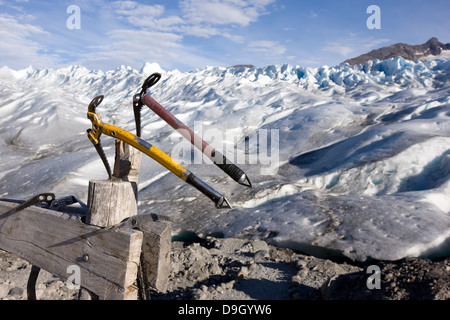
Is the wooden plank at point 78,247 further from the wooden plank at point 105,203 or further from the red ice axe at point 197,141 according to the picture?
the red ice axe at point 197,141

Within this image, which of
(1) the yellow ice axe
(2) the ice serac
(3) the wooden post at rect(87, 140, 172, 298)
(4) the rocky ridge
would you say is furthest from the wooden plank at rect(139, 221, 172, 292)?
(2) the ice serac

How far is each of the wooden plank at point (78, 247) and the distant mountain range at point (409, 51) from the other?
5838cm

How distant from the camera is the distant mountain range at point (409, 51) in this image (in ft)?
160

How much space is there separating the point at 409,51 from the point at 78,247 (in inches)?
2464

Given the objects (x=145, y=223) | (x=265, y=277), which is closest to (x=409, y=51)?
(x=265, y=277)

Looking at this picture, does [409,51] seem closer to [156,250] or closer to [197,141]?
[197,141]

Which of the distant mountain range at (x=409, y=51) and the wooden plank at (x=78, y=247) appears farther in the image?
the distant mountain range at (x=409, y=51)

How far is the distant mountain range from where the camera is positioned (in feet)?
160

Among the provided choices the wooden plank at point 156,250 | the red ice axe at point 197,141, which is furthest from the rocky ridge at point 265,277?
the red ice axe at point 197,141

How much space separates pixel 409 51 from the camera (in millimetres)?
50531

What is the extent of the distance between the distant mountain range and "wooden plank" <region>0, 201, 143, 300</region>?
192ft

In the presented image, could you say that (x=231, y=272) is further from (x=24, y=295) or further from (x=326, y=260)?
(x=24, y=295)

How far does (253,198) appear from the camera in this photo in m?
4.52

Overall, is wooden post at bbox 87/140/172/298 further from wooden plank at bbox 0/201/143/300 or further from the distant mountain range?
the distant mountain range
